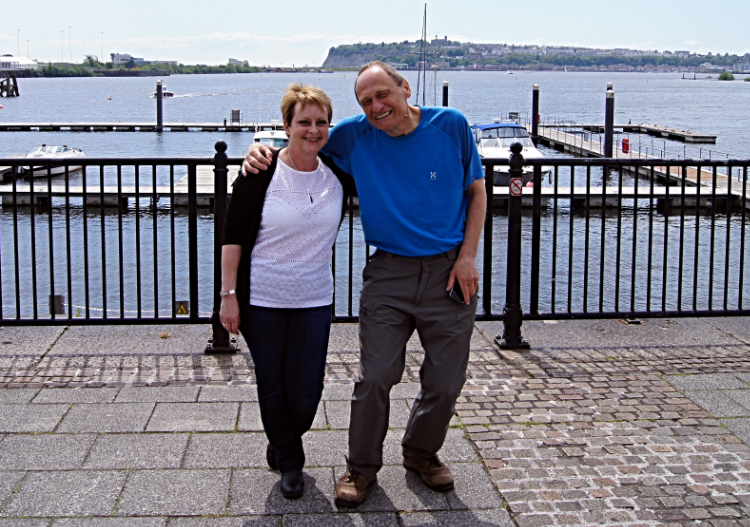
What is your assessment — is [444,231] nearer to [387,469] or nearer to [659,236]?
[387,469]

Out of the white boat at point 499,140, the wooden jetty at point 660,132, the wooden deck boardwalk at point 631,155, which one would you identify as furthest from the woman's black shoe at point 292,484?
the wooden jetty at point 660,132

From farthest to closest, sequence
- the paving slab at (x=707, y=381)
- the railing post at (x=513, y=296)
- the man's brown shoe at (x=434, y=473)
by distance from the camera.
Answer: the railing post at (x=513, y=296) → the paving slab at (x=707, y=381) → the man's brown shoe at (x=434, y=473)

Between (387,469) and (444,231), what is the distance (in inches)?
44.9

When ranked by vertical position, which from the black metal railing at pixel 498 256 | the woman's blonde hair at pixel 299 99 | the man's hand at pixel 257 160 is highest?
the woman's blonde hair at pixel 299 99

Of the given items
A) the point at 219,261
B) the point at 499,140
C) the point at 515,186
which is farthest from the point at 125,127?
the point at 515,186

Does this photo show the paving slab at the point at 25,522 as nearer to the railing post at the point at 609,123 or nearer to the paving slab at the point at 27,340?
the paving slab at the point at 27,340

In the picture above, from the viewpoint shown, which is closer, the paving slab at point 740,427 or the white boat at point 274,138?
the paving slab at point 740,427

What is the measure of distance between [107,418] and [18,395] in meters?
0.69

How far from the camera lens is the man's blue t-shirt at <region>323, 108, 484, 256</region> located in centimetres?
356

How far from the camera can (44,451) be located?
4.04 meters

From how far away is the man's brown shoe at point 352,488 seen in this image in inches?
140

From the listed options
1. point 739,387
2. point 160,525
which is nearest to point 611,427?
Result: point 739,387

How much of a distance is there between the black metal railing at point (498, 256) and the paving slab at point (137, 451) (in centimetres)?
164

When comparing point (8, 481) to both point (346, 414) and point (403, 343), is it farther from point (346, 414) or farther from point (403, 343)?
point (403, 343)
